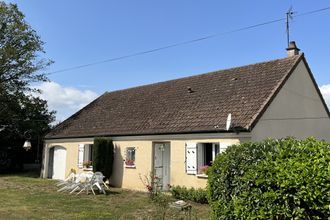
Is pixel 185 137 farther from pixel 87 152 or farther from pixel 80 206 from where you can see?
pixel 87 152

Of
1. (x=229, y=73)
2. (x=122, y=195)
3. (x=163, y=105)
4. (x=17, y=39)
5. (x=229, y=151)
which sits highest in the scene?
(x=17, y=39)

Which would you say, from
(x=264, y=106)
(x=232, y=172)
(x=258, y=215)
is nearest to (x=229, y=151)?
(x=232, y=172)

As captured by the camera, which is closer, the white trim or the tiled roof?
the white trim

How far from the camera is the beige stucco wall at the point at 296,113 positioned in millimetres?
14727

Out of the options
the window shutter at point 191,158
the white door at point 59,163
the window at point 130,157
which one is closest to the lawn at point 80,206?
the window shutter at point 191,158

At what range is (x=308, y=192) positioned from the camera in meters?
5.80

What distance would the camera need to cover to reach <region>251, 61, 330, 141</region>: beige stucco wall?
14727mm

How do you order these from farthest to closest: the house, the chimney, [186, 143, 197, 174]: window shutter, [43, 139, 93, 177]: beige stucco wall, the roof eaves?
[43, 139, 93, 177]: beige stucco wall
the chimney
[186, 143, 197, 174]: window shutter
the house
the roof eaves

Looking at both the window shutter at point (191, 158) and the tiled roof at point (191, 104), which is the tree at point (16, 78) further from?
the window shutter at point (191, 158)

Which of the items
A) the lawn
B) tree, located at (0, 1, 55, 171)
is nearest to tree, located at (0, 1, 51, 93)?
tree, located at (0, 1, 55, 171)

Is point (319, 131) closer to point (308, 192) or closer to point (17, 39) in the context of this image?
point (308, 192)

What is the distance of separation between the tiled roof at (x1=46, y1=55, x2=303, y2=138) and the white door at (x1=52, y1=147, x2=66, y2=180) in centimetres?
118

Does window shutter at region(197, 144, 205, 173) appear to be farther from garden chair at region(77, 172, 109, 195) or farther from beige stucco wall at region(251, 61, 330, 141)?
garden chair at region(77, 172, 109, 195)

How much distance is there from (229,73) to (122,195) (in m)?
8.61
